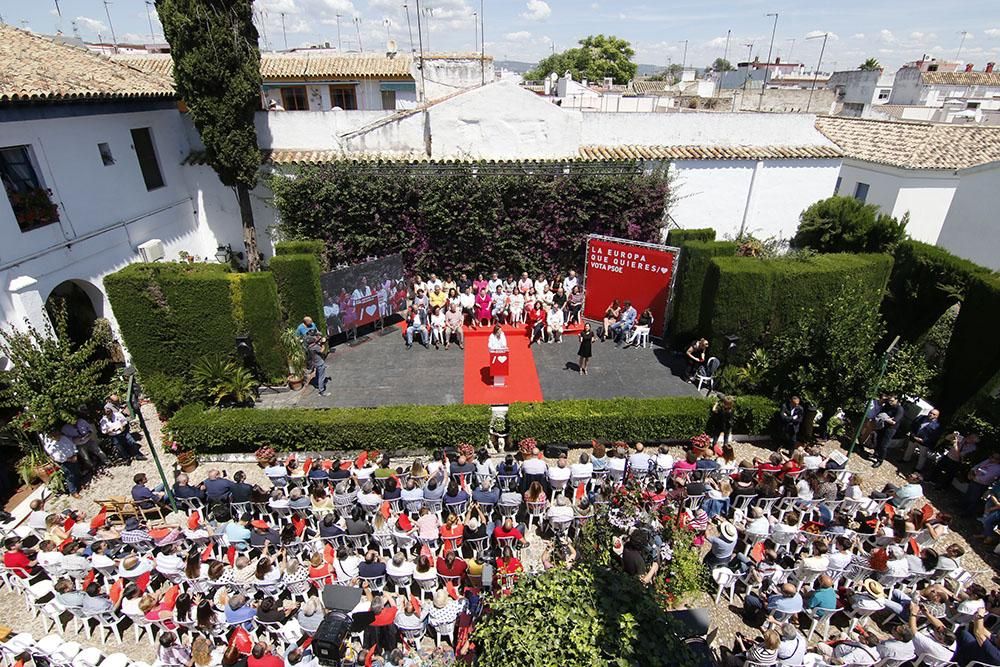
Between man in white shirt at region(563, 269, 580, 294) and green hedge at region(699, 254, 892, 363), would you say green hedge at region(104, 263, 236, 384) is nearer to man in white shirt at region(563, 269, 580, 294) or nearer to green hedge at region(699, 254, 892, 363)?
man in white shirt at region(563, 269, 580, 294)

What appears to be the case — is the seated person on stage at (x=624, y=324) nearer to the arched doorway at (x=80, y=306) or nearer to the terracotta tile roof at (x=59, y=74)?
the arched doorway at (x=80, y=306)

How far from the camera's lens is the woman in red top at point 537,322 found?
16891mm

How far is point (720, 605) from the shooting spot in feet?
27.9

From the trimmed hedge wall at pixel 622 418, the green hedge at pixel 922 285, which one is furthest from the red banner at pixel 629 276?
the green hedge at pixel 922 285

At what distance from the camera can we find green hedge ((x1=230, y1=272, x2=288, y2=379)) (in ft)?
43.0

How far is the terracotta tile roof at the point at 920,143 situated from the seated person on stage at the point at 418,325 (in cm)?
1672

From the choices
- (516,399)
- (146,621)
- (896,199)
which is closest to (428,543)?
(146,621)

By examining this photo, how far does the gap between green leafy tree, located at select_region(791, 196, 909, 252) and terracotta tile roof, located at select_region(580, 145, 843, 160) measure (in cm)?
190

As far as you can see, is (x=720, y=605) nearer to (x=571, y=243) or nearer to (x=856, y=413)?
(x=856, y=413)

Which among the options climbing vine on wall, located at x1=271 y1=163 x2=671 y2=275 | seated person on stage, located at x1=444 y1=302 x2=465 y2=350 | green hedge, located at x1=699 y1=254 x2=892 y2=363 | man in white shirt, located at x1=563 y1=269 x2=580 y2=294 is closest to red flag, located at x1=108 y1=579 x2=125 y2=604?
seated person on stage, located at x1=444 y1=302 x2=465 y2=350

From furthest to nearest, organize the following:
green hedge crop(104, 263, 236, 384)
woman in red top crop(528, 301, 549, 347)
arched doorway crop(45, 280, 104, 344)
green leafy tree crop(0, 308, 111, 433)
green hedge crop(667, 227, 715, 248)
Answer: green hedge crop(667, 227, 715, 248) → woman in red top crop(528, 301, 549, 347) → arched doorway crop(45, 280, 104, 344) → green hedge crop(104, 263, 236, 384) → green leafy tree crop(0, 308, 111, 433)

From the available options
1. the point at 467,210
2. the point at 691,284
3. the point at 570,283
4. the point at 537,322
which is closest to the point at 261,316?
the point at 467,210

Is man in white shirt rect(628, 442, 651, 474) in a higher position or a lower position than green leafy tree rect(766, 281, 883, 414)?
lower

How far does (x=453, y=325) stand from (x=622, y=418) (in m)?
6.77
